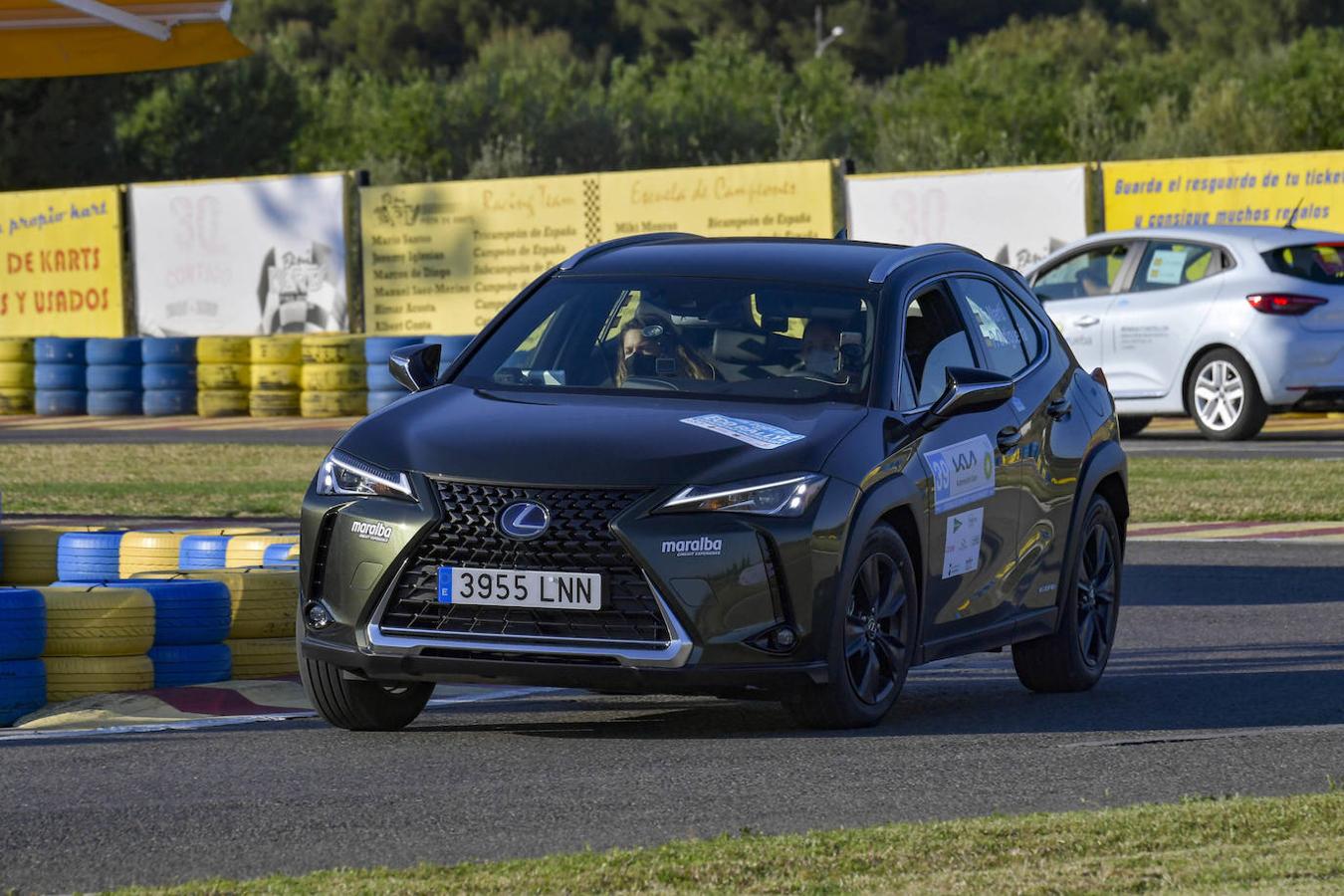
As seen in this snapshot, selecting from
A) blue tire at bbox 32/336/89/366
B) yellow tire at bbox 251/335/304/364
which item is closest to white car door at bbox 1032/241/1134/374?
yellow tire at bbox 251/335/304/364

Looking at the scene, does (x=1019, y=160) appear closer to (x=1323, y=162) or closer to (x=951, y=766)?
(x=1323, y=162)

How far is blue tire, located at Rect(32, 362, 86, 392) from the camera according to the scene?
2745 centimetres

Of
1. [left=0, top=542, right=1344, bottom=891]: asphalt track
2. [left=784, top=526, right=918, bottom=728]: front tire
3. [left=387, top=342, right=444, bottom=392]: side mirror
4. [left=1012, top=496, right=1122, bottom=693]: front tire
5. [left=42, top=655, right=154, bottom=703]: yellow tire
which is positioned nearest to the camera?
[left=0, top=542, right=1344, bottom=891]: asphalt track

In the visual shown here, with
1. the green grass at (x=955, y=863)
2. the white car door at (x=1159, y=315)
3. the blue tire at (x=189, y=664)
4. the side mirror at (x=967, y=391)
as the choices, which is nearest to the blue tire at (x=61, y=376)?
the white car door at (x=1159, y=315)

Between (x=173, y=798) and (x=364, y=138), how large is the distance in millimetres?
53439

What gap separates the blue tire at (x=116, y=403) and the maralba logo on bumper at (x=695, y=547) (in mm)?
21223

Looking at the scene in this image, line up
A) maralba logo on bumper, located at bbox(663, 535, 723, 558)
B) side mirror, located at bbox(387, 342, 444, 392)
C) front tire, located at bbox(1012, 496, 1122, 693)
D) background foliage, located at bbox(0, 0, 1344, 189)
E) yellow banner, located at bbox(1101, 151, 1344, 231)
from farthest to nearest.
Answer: background foliage, located at bbox(0, 0, 1344, 189)
yellow banner, located at bbox(1101, 151, 1344, 231)
front tire, located at bbox(1012, 496, 1122, 693)
side mirror, located at bbox(387, 342, 444, 392)
maralba logo on bumper, located at bbox(663, 535, 723, 558)

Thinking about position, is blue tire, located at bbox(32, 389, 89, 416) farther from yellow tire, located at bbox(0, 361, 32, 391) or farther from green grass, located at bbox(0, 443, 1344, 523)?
green grass, located at bbox(0, 443, 1344, 523)

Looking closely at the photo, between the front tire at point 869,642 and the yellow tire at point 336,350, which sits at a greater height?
the yellow tire at point 336,350

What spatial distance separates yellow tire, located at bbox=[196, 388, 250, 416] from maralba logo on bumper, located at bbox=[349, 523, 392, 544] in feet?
66.1

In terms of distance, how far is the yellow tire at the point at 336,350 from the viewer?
A: 26156mm

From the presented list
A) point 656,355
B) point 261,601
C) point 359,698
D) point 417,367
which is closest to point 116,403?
point 261,601

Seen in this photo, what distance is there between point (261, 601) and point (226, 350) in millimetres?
18165

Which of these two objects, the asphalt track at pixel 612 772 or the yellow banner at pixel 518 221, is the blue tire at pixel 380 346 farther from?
the asphalt track at pixel 612 772
